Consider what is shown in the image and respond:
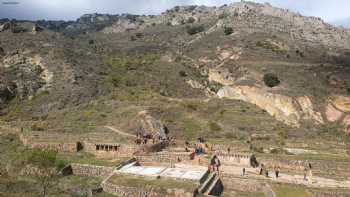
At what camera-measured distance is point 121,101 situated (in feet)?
169

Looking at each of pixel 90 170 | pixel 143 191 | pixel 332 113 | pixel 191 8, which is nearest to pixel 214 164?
pixel 143 191

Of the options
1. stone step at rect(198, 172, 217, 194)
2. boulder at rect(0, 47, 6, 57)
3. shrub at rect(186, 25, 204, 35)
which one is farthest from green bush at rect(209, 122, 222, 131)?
shrub at rect(186, 25, 204, 35)

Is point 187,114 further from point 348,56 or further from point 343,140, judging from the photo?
point 348,56

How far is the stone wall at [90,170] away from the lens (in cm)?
3072

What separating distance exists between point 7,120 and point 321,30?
3112 inches

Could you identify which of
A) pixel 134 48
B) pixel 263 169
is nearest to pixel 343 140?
pixel 263 169

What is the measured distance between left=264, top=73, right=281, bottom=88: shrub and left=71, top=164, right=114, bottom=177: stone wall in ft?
106

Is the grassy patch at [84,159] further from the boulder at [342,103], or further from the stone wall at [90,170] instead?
the boulder at [342,103]

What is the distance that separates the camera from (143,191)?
2612cm

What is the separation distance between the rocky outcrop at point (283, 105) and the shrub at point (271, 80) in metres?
2.14

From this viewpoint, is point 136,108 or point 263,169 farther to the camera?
point 136,108

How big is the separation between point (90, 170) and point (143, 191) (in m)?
7.04

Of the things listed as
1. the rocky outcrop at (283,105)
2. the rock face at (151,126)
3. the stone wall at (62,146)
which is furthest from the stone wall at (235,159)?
the rocky outcrop at (283,105)

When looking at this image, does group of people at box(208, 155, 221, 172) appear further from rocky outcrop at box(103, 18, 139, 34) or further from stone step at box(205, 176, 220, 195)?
rocky outcrop at box(103, 18, 139, 34)
